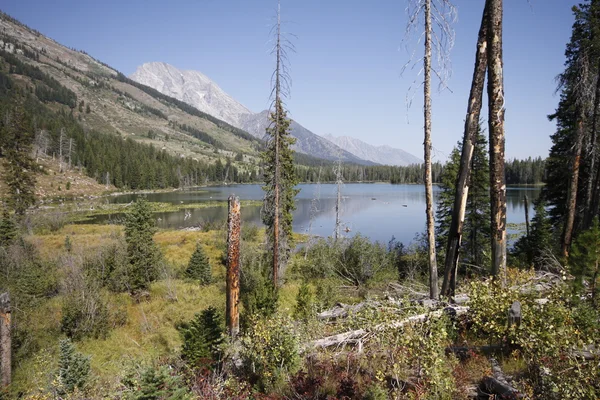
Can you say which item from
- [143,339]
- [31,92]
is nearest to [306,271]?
[143,339]

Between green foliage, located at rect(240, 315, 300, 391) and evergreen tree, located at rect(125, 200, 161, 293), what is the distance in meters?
15.2

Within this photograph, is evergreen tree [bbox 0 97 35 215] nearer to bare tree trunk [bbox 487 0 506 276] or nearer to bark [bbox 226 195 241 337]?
bark [bbox 226 195 241 337]

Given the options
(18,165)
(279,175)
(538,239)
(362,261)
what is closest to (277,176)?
(279,175)

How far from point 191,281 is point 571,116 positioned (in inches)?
1053

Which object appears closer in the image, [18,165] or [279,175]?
[279,175]

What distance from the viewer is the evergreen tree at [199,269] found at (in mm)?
21603

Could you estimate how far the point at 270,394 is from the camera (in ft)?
18.4

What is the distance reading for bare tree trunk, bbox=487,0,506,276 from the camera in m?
6.38

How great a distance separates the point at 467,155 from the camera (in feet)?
23.8

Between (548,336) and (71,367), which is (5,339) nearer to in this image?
(71,367)

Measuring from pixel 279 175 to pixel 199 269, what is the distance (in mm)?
10861

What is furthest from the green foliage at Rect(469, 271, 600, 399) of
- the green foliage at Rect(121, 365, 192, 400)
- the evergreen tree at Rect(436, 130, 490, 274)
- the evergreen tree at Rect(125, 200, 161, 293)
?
the evergreen tree at Rect(125, 200, 161, 293)

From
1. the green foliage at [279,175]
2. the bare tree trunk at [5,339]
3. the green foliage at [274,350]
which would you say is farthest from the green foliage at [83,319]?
the green foliage at [274,350]

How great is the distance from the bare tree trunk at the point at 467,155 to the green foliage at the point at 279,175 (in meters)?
9.74
